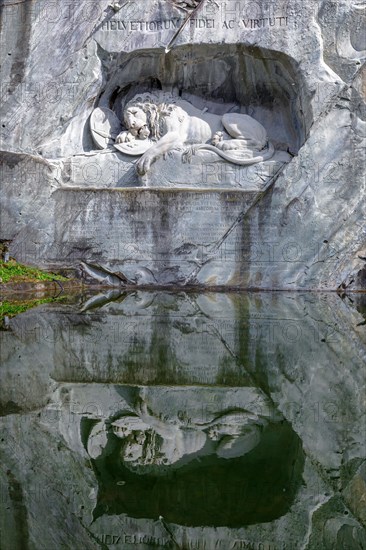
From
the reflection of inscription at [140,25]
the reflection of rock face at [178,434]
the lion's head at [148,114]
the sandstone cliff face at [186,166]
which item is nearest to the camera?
the reflection of rock face at [178,434]

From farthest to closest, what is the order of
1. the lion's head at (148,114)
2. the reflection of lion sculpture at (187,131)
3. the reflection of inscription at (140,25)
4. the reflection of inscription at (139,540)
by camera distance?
1. the lion's head at (148,114)
2. the reflection of lion sculpture at (187,131)
3. the reflection of inscription at (140,25)
4. the reflection of inscription at (139,540)

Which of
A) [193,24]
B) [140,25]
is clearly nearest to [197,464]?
[193,24]

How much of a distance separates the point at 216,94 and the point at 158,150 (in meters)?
1.34

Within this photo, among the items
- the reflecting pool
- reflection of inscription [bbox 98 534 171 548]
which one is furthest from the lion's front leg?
reflection of inscription [bbox 98 534 171 548]

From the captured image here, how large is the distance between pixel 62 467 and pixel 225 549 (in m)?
1.00

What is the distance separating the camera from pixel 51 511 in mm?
3434

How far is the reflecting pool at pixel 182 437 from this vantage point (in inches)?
131

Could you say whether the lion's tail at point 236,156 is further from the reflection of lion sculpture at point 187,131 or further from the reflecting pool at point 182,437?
the reflecting pool at point 182,437

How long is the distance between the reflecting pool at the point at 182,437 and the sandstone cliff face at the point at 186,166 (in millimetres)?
3551

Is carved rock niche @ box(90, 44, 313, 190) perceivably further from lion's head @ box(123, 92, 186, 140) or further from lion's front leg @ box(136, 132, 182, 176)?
lion's head @ box(123, 92, 186, 140)

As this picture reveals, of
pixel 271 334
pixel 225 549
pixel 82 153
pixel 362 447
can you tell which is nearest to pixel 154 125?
pixel 82 153

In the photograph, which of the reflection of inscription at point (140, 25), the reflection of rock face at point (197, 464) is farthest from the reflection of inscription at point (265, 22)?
the reflection of rock face at point (197, 464)

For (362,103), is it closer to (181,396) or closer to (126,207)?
(126,207)

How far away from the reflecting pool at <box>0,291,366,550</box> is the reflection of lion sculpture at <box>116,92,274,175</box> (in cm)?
422
